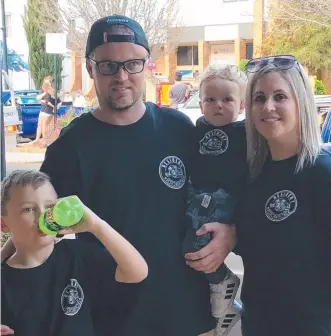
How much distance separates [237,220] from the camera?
6.52 ft

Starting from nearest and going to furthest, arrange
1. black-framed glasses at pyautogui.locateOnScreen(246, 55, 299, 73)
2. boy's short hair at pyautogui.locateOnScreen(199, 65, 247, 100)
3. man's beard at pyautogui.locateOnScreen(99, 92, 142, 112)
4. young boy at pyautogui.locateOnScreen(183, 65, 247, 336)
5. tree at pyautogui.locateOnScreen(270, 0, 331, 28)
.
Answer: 1. black-framed glasses at pyautogui.locateOnScreen(246, 55, 299, 73)
2. man's beard at pyautogui.locateOnScreen(99, 92, 142, 112)
3. young boy at pyautogui.locateOnScreen(183, 65, 247, 336)
4. boy's short hair at pyautogui.locateOnScreen(199, 65, 247, 100)
5. tree at pyautogui.locateOnScreen(270, 0, 331, 28)

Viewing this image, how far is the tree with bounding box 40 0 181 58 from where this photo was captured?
16188 mm

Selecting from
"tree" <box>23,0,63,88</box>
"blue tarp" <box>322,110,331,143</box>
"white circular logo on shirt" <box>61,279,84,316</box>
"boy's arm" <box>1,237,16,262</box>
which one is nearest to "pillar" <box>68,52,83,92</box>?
"tree" <box>23,0,63,88</box>

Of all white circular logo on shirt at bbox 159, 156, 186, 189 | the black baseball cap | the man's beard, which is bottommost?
white circular logo on shirt at bbox 159, 156, 186, 189

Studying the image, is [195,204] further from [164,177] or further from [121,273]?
[121,273]

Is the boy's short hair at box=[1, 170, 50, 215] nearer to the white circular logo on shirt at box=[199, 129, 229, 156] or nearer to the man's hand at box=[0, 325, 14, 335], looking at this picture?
the man's hand at box=[0, 325, 14, 335]

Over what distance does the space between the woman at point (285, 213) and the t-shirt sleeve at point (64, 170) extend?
603mm

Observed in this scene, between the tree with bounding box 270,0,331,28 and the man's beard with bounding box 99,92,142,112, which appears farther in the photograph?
the tree with bounding box 270,0,331,28

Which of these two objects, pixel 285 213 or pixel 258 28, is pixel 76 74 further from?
pixel 285 213

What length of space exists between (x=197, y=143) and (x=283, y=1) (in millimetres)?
11607

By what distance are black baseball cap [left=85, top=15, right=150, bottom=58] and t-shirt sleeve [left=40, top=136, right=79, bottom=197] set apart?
0.38 metres

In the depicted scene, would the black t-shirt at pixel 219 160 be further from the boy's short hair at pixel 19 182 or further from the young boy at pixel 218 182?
the boy's short hair at pixel 19 182

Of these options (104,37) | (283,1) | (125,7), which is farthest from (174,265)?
(125,7)

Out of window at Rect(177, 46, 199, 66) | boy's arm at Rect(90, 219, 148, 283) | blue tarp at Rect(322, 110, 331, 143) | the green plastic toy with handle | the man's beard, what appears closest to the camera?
the green plastic toy with handle
